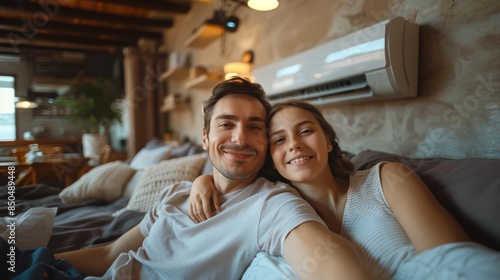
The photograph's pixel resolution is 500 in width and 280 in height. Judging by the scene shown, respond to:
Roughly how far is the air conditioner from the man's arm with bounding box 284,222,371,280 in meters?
0.79

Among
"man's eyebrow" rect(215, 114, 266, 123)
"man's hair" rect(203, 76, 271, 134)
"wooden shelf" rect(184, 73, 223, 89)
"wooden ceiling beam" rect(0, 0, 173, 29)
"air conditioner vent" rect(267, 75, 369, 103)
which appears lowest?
"man's eyebrow" rect(215, 114, 266, 123)

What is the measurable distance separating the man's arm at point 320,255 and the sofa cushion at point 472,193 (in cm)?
31

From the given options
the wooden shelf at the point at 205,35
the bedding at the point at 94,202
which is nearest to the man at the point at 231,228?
the bedding at the point at 94,202

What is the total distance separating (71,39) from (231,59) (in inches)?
51.4

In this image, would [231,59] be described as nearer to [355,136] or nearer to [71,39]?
[71,39]

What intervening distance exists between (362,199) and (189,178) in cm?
99

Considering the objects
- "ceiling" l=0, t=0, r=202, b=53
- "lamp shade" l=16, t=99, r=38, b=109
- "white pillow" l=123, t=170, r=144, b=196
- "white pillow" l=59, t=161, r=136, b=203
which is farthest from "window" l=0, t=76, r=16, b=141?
"ceiling" l=0, t=0, r=202, b=53

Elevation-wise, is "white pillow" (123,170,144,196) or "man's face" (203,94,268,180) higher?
"man's face" (203,94,268,180)

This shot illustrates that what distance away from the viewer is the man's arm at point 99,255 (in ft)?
3.27

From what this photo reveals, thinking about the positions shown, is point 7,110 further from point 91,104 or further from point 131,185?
point 131,185

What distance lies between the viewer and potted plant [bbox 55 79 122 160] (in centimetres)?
123

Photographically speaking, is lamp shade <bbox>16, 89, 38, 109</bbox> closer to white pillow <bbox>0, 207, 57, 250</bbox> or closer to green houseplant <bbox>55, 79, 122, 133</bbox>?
green houseplant <bbox>55, 79, 122, 133</bbox>

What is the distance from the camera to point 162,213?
103cm

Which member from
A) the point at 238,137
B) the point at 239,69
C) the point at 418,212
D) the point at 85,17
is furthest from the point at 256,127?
the point at 85,17
